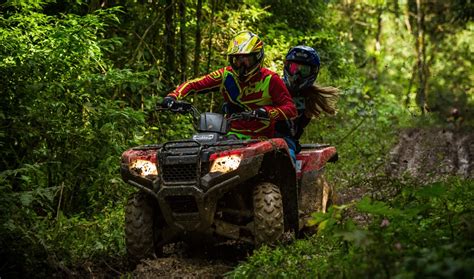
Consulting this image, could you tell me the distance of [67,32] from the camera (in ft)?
28.8

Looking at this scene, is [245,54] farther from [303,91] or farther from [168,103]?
[303,91]

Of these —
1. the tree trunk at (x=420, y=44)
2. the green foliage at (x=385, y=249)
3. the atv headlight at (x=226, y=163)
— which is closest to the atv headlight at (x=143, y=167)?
the atv headlight at (x=226, y=163)

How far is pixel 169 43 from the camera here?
13352 millimetres

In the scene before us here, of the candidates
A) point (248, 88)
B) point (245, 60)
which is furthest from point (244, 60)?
point (248, 88)

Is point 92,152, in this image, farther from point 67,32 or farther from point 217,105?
point 217,105

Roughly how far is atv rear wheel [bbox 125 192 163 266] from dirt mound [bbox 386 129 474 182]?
5.92 m

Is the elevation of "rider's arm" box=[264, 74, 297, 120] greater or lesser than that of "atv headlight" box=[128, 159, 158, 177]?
greater

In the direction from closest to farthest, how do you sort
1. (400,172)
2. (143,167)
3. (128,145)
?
(143,167) → (128,145) → (400,172)

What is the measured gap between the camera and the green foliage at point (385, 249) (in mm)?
3994

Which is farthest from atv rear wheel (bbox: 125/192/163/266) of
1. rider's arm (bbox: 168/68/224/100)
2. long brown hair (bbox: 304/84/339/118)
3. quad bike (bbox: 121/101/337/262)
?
long brown hair (bbox: 304/84/339/118)

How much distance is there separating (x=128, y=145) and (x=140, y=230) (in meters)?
3.23

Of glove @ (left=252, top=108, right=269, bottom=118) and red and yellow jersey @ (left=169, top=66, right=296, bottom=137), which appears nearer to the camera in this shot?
glove @ (left=252, top=108, right=269, bottom=118)

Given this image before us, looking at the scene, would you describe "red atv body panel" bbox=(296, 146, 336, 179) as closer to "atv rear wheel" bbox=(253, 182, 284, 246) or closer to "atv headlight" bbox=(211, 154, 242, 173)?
"atv rear wheel" bbox=(253, 182, 284, 246)

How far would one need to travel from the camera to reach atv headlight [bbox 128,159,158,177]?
6.46 m
